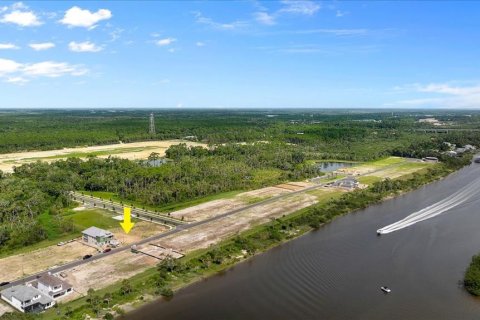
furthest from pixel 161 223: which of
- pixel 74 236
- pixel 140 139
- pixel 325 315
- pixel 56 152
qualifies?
pixel 140 139

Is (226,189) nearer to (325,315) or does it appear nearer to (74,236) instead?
(74,236)

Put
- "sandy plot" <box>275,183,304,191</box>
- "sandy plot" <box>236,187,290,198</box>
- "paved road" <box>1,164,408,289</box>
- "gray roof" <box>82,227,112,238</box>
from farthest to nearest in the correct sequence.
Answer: "sandy plot" <box>275,183,304,191</box>
"sandy plot" <box>236,187,290,198</box>
"gray roof" <box>82,227,112,238</box>
"paved road" <box>1,164,408,289</box>

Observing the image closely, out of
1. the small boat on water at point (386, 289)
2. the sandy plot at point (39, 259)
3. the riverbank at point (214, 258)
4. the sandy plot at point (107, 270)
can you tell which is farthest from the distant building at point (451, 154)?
the sandy plot at point (39, 259)

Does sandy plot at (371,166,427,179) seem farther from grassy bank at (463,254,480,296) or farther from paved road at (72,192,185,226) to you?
paved road at (72,192,185,226)

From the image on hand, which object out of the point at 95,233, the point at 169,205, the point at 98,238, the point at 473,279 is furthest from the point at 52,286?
the point at 473,279

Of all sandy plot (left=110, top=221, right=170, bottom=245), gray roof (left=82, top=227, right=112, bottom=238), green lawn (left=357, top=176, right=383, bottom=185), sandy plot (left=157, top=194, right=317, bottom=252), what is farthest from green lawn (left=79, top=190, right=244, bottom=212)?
green lawn (left=357, top=176, right=383, bottom=185)

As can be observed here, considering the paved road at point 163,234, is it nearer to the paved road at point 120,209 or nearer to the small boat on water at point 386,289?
the paved road at point 120,209
